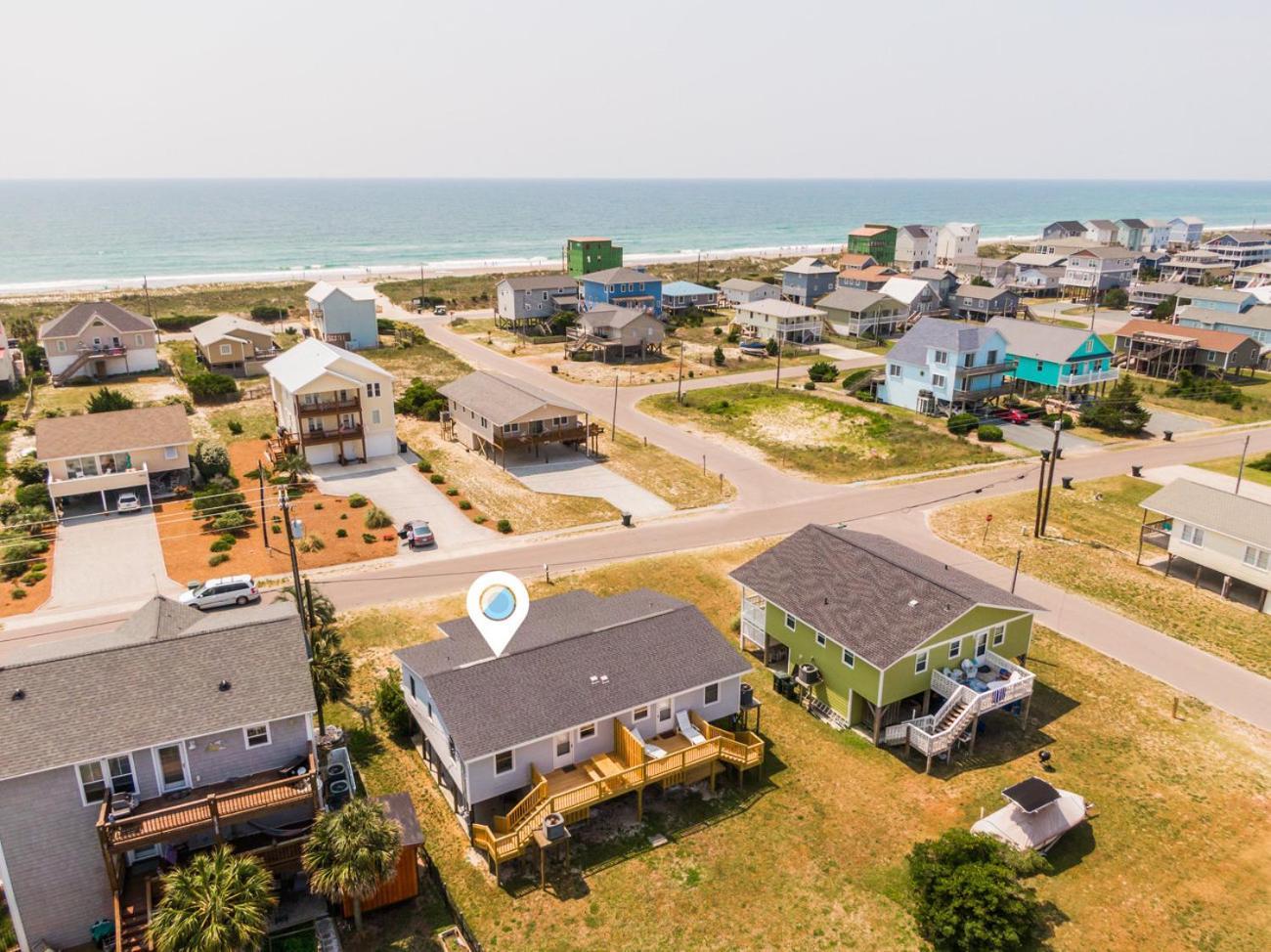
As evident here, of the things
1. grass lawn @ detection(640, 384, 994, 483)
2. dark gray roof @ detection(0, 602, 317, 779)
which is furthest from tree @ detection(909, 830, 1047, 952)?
grass lawn @ detection(640, 384, 994, 483)

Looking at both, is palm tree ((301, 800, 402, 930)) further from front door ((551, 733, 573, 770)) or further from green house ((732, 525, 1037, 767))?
green house ((732, 525, 1037, 767))

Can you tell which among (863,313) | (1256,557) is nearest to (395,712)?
(1256,557)

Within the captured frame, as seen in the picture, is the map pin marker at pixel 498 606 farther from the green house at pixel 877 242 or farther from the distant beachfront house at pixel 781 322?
the green house at pixel 877 242

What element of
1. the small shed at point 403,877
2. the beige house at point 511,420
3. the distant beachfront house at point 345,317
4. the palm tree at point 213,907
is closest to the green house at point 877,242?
the distant beachfront house at point 345,317

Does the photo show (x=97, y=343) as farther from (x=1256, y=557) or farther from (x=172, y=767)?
(x=1256, y=557)

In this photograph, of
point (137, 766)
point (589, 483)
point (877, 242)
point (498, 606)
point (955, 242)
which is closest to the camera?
point (137, 766)

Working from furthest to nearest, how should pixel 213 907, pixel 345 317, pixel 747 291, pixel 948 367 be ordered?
pixel 747 291 → pixel 345 317 → pixel 948 367 → pixel 213 907

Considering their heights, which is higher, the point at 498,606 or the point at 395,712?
the point at 498,606
